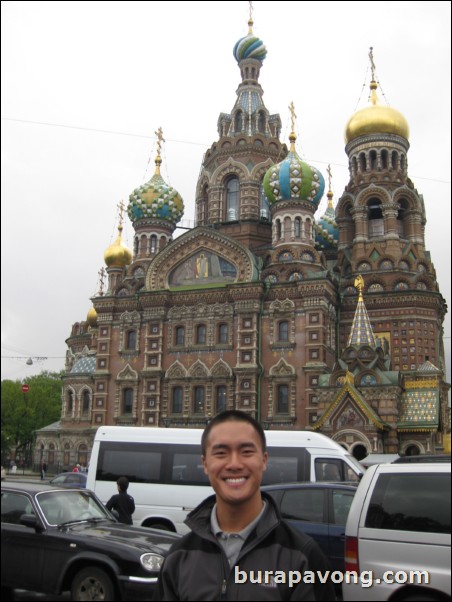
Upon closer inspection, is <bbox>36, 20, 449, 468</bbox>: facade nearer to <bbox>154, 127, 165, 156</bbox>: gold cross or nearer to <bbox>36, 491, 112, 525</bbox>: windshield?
<bbox>154, 127, 165, 156</bbox>: gold cross

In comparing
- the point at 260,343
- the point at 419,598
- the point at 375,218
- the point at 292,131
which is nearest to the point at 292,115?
the point at 292,131

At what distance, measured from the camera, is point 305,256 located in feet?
114

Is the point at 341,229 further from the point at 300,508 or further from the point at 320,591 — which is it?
Answer: the point at 320,591

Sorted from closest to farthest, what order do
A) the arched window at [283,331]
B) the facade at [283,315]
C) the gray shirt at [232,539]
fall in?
1. the gray shirt at [232,539]
2. the facade at [283,315]
3. the arched window at [283,331]

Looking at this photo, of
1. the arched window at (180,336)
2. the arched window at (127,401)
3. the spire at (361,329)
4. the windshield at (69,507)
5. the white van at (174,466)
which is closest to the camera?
the windshield at (69,507)

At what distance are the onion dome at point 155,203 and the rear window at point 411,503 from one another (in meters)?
34.7

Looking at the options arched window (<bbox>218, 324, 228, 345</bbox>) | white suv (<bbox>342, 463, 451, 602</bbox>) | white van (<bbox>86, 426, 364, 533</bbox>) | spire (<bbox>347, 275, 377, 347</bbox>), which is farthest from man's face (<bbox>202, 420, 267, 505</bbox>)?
arched window (<bbox>218, 324, 228, 345</bbox>)

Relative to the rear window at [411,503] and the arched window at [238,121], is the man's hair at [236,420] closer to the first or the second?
the rear window at [411,503]

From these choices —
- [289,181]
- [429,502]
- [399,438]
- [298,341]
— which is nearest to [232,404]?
[298,341]

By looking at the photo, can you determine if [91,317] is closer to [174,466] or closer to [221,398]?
[221,398]

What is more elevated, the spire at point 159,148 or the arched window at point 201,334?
the spire at point 159,148

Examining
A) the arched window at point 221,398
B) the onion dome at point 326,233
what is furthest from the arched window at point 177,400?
the onion dome at point 326,233

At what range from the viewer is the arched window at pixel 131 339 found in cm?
3681

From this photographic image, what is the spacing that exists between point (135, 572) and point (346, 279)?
97.5 feet
